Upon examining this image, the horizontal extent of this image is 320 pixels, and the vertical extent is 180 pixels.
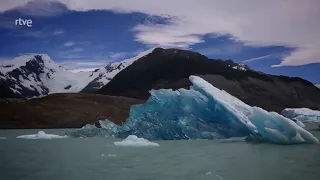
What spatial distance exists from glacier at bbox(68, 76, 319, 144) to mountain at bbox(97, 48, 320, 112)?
92 cm

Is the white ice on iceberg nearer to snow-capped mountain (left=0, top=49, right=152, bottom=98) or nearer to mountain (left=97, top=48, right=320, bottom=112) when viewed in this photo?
mountain (left=97, top=48, right=320, bottom=112)

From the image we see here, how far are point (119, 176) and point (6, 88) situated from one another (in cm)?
574

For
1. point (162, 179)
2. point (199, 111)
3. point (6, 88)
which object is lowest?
point (162, 179)

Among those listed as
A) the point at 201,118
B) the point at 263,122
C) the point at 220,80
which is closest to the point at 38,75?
the point at 220,80

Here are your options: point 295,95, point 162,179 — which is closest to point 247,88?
point 295,95

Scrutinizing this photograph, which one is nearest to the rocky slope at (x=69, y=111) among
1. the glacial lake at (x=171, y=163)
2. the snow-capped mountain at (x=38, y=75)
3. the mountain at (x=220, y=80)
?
the snow-capped mountain at (x=38, y=75)

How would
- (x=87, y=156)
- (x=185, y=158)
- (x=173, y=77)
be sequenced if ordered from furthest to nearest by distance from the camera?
(x=173, y=77) < (x=87, y=156) < (x=185, y=158)

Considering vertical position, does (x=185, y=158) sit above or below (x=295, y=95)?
below

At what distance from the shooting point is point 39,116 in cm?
1917

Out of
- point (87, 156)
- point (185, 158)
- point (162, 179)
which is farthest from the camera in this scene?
point (87, 156)

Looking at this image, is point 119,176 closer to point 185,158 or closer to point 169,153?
point 185,158

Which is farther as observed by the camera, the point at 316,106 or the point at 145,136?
the point at 316,106

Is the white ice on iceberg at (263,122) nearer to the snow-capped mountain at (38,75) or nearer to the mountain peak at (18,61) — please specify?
the snow-capped mountain at (38,75)

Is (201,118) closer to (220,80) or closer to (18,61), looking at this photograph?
(220,80)
